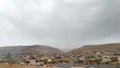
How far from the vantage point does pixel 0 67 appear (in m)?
48.8
